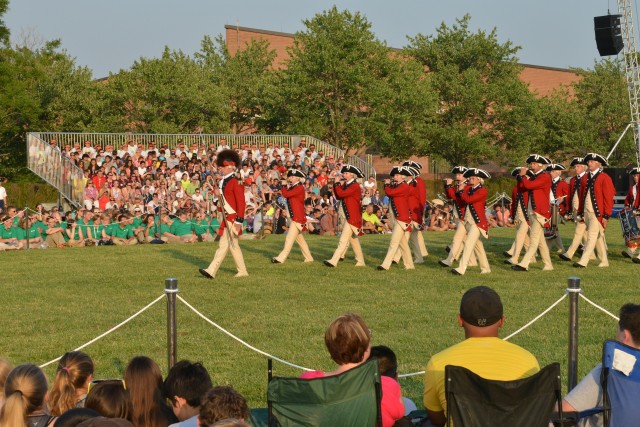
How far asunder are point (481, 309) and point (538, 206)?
12682 mm

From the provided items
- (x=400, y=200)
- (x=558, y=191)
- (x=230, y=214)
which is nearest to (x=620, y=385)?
(x=230, y=214)

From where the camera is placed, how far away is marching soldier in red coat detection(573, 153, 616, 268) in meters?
18.1

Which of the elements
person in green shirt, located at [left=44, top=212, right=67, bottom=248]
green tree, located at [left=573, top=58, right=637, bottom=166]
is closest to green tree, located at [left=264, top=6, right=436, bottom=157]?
green tree, located at [left=573, top=58, right=637, bottom=166]

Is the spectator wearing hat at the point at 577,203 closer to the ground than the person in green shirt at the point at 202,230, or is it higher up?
higher up

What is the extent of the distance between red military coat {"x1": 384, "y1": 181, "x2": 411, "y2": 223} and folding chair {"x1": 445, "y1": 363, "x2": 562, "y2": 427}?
12970 mm

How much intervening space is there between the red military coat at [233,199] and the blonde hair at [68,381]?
11.0 metres

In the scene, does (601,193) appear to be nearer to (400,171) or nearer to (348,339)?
(400,171)

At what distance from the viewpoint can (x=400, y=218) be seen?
18.5m

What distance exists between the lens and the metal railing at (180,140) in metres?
32.8

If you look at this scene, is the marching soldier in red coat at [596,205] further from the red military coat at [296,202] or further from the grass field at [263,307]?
the red military coat at [296,202]

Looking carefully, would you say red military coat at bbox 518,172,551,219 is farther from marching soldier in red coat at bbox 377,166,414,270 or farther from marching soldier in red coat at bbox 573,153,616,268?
marching soldier in red coat at bbox 377,166,414,270

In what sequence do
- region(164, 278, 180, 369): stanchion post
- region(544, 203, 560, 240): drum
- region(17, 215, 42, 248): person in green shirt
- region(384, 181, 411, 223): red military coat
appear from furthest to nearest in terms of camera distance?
1. region(17, 215, 42, 248): person in green shirt
2. region(544, 203, 560, 240): drum
3. region(384, 181, 411, 223): red military coat
4. region(164, 278, 180, 369): stanchion post

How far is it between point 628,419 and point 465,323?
3.60 ft

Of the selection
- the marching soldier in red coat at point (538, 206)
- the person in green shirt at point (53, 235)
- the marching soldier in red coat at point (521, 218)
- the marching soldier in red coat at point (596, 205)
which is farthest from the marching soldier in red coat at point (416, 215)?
the person in green shirt at point (53, 235)
